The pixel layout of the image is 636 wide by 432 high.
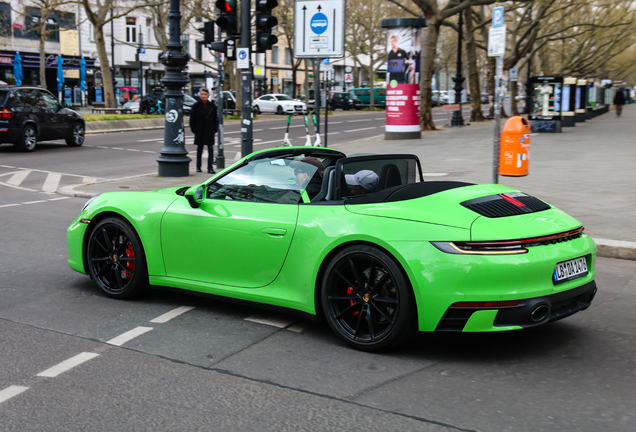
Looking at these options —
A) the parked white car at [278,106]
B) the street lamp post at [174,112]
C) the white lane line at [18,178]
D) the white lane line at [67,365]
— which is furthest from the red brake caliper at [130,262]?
the parked white car at [278,106]

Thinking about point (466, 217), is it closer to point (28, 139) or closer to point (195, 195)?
point (195, 195)

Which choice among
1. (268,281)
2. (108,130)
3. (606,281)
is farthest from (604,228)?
(108,130)

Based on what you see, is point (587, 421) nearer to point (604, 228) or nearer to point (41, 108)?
point (604, 228)

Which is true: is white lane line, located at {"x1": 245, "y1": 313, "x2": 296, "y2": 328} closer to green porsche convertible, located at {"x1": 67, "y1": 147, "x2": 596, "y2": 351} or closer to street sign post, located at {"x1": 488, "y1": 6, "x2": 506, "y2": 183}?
green porsche convertible, located at {"x1": 67, "y1": 147, "x2": 596, "y2": 351}

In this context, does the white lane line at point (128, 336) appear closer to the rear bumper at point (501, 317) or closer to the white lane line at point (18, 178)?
the rear bumper at point (501, 317)

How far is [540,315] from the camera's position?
4.17 m

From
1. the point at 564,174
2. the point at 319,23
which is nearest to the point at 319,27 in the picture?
the point at 319,23

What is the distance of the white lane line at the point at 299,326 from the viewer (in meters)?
5.00

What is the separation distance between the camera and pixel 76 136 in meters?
22.5

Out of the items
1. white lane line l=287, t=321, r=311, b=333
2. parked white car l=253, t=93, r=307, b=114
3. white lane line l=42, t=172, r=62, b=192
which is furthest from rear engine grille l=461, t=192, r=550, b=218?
parked white car l=253, t=93, r=307, b=114

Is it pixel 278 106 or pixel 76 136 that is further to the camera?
pixel 278 106

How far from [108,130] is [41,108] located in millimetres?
8827

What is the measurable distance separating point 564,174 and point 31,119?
48.5 ft

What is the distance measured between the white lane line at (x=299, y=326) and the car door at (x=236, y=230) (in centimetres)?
38
